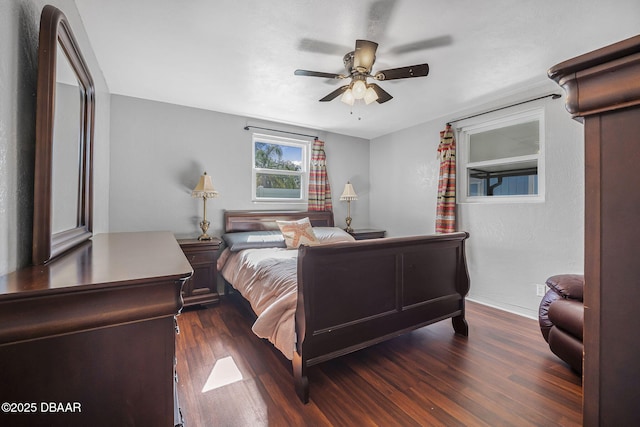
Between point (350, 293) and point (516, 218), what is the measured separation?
234 centimetres

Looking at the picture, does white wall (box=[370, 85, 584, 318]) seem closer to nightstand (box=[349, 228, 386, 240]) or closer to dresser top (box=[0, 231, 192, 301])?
nightstand (box=[349, 228, 386, 240])

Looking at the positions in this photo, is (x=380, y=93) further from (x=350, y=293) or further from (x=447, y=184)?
(x=447, y=184)

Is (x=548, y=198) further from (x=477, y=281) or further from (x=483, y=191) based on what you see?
(x=477, y=281)

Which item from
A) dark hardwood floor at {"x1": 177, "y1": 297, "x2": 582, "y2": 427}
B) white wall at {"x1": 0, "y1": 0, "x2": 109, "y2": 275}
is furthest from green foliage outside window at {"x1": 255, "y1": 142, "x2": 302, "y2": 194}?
white wall at {"x1": 0, "y1": 0, "x2": 109, "y2": 275}

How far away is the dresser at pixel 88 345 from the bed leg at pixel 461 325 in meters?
2.41

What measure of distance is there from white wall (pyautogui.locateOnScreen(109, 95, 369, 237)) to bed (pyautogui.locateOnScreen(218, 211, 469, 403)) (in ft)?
4.05

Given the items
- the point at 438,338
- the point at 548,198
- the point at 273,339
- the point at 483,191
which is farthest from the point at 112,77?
the point at 548,198

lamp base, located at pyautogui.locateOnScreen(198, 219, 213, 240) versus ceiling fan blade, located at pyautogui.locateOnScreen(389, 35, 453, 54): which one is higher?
ceiling fan blade, located at pyautogui.locateOnScreen(389, 35, 453, 54)

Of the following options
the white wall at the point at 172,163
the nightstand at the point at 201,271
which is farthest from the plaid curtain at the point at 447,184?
→ the nightstand at the point at 201,271

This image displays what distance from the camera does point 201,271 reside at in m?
3.18

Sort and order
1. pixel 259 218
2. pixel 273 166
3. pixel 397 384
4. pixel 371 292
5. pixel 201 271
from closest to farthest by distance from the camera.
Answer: pixel 397 384, pixel 371 292, pixel 201 271, pixel 259 218, pixel 273 166

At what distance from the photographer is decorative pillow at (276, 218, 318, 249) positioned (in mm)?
3385

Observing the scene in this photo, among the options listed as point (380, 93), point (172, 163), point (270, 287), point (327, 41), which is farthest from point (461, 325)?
point (172, 163)

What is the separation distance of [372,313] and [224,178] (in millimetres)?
2638
